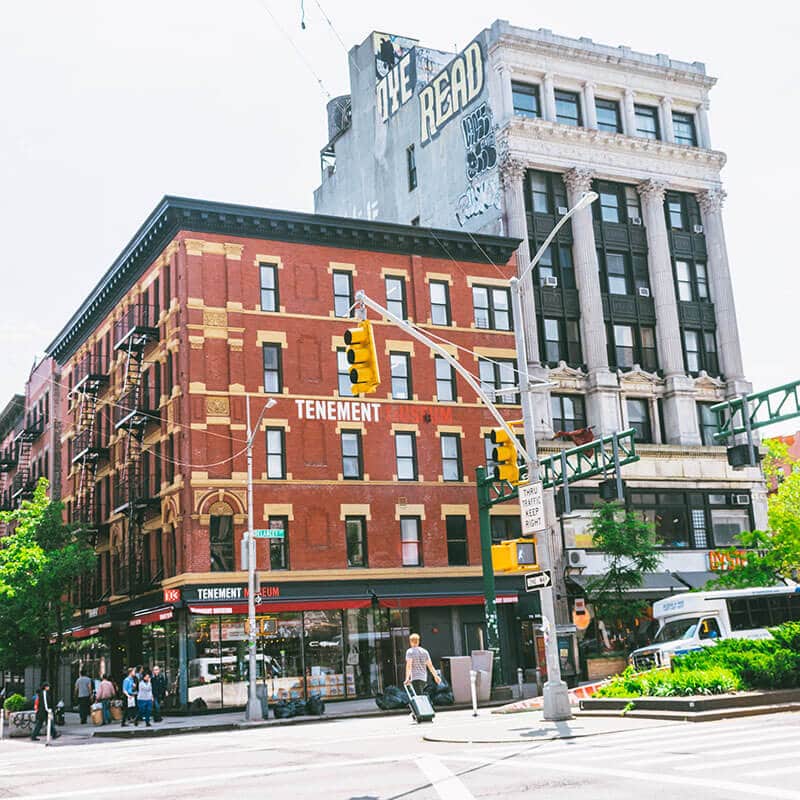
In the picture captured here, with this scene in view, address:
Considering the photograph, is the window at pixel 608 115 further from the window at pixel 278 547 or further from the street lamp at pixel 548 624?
the street lamp at pixel 548 624

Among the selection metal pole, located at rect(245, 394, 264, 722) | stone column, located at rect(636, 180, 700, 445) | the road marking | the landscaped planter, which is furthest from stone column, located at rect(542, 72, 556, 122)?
the road marking

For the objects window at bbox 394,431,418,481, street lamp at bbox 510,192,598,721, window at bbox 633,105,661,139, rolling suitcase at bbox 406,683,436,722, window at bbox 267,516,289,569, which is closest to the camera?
street lamp at bbox 510,192,598,721

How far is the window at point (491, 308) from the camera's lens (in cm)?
4912

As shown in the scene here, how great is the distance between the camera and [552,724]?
20875mm

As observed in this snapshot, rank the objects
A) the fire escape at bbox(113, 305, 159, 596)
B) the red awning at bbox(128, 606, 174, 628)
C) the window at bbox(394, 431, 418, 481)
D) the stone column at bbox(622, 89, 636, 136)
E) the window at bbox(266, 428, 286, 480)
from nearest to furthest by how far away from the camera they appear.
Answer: the red awning at bbox(128, 606, 174, 628), the window at bbox(266, 428, 286, 480), the fire escape at bbox(113, 305, 159, 596), the window at bbox(394, 431, 418, 481), the stone column at bbox(622, 89, 636, 136)

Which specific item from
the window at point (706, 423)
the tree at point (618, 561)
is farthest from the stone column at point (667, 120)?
the tree at point (618, 561)

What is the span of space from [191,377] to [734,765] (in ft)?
105

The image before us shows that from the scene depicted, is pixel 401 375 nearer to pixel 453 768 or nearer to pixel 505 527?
pixel 505 527

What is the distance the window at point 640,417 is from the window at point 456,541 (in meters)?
11.1

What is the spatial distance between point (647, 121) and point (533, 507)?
38264 mm

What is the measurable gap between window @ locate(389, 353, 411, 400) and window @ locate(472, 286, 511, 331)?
413 cm

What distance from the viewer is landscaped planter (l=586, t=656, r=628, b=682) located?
37625 millimetres

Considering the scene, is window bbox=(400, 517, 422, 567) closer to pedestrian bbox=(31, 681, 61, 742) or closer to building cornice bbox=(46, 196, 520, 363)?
building cornice bbox=(46, 196, 520, 363)

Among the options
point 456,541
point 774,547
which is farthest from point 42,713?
point 774,547
